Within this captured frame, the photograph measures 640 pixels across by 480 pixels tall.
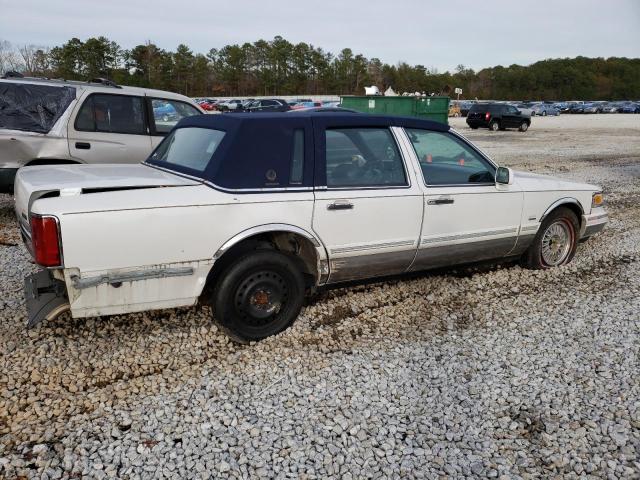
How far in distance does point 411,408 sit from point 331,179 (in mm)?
1713

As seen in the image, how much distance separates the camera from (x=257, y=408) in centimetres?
304

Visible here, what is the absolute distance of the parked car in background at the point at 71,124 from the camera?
651 centimetres

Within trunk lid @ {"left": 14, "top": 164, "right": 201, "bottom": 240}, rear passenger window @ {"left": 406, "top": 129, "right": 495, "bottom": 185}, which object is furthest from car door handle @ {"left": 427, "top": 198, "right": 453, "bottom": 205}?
trunk lid @ {"left": 14, "top": 164, "right": 201, "bottom": 240}

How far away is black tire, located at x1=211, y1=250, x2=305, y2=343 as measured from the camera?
3576 mm

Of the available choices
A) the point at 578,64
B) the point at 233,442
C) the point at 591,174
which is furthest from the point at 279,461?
the point at 578,64

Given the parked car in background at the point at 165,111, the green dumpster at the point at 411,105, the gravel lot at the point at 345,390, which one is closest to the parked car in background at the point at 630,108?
the green dumpster at the point at 411,105

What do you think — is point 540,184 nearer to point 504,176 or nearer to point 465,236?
point 504,176

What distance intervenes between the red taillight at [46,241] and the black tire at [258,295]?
3.33ft

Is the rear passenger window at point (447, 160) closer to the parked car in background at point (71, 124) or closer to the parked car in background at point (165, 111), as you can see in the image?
the parked car in background at point (71, 124)

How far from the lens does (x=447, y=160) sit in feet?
15.6

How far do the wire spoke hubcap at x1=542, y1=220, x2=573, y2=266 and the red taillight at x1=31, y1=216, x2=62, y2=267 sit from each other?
4.40 m

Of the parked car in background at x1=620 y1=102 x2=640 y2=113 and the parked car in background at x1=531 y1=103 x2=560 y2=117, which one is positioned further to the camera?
the parked car in background at x1=620 y1=102 x2=640 y2=113

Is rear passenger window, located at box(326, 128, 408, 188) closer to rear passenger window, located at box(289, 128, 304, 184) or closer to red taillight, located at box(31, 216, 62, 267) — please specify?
rear passenger window, located at box(289, 128, 304, 184)

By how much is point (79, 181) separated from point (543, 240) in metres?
4.31
